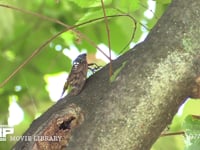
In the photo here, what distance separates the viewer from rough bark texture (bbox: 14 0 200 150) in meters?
0.50

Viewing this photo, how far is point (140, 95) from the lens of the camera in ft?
1.68

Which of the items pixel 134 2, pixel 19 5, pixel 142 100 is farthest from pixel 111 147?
pixel 19 5

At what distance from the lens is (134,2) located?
0.78 metres

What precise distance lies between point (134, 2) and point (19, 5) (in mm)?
213

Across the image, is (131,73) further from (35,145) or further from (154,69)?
(35,145)

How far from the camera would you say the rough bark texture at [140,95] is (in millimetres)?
503
